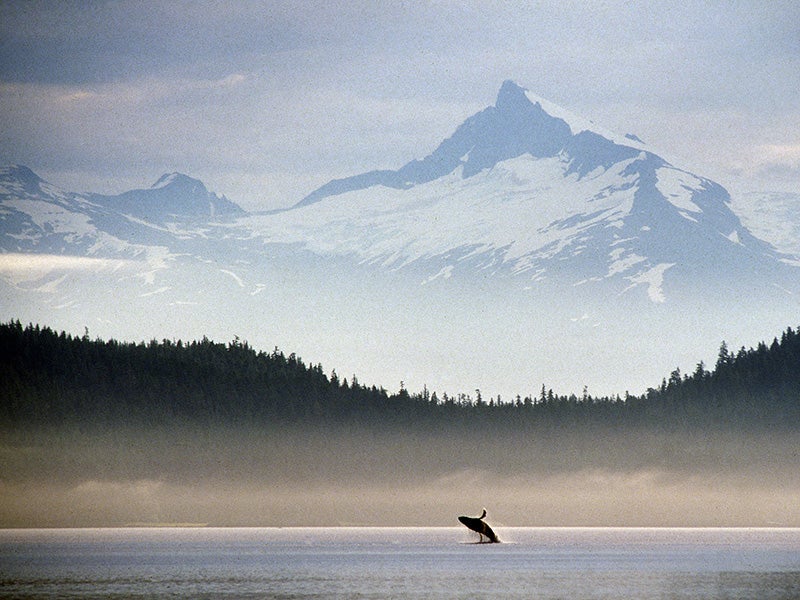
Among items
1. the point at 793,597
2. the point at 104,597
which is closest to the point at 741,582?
the point at 793,597

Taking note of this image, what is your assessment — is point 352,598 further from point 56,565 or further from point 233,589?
point 56,565

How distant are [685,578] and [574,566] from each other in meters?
27.9

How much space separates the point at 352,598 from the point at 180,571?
45.1m

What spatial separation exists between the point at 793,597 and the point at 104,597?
183 ft

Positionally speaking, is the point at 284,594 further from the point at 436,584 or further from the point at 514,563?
the point at 514,563

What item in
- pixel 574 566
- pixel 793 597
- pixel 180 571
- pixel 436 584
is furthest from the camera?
pixel 574 566

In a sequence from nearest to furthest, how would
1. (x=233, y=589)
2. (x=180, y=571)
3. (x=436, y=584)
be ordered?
(x=233, y=589) → (x=436, y=584) → (x=180, y=571)

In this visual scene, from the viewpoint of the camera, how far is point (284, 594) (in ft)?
449

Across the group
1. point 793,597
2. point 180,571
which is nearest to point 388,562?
point 180,571

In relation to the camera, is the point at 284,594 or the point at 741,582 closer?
the point at 284,594

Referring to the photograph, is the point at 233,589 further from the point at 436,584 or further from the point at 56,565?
the point at 56,565

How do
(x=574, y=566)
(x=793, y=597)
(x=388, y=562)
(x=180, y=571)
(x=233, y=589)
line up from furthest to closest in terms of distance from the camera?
(x=388, y=562), (x=574, y=566), (x=180, y=571), (x=233, y=589), (x=793, y=597)

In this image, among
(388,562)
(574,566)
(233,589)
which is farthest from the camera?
(388,562)

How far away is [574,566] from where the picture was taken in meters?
187
